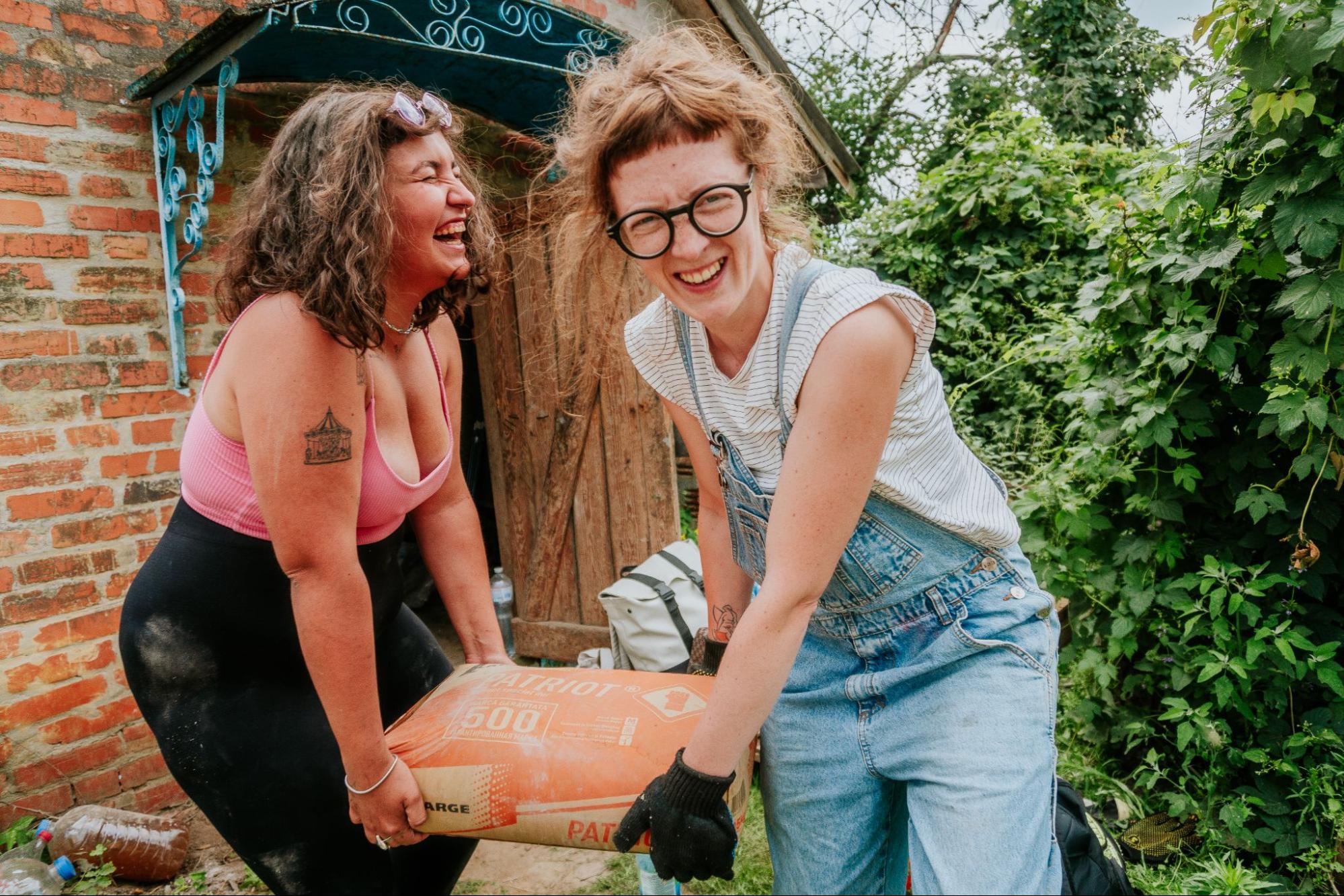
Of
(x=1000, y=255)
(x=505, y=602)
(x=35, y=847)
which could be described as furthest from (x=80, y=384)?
(x=1000, y=255)

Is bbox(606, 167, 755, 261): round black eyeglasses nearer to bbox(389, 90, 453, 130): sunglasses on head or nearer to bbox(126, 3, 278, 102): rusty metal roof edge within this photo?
bbox(389, 90, 453, 130): sunglasses on head

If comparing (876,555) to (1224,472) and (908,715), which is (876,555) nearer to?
(908,715)

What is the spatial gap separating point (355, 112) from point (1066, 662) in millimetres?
2957

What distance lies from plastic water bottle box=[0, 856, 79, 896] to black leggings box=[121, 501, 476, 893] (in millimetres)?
1554

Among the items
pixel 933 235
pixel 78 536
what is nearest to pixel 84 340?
pixel 78 536

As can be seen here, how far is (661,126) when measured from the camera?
1386 mm

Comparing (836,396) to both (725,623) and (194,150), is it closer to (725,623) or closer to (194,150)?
(725,623)

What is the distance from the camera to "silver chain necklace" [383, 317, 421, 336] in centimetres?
180

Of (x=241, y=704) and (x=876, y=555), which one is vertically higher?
(x=876, y=555)

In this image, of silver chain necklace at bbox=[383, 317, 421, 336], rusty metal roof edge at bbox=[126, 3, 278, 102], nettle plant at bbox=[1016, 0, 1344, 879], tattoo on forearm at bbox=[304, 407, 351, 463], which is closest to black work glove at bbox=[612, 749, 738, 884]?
tattoo on forearm at bbox=[304, 407, 351, 463]

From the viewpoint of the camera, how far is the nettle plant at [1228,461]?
2086mm

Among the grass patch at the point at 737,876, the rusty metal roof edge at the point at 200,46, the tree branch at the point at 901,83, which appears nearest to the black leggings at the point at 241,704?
the grass patch at the point at 737,876

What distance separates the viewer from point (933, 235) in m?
5.79

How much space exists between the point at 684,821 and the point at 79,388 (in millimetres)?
2779
